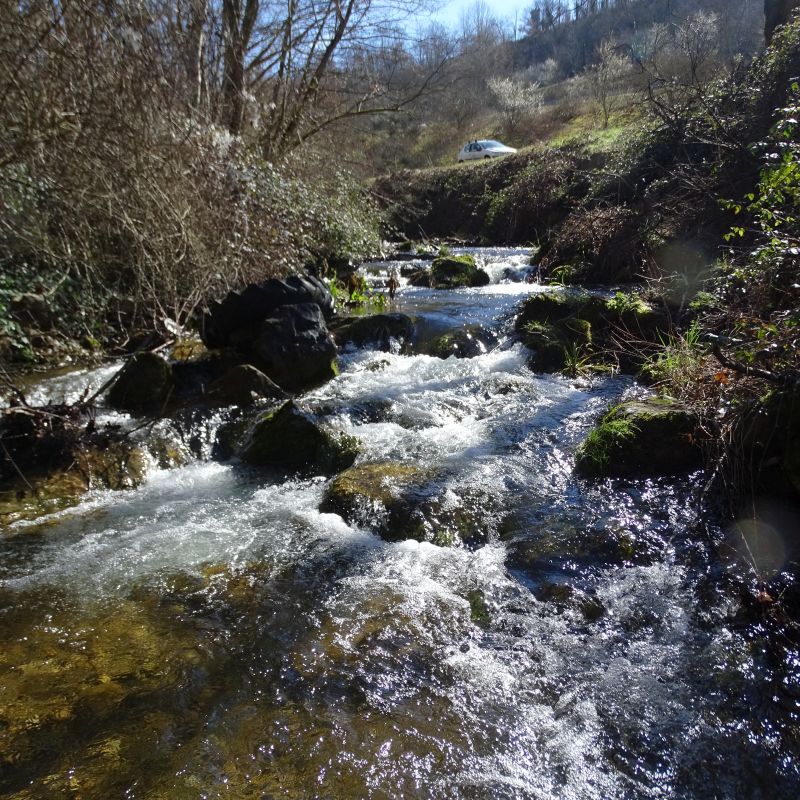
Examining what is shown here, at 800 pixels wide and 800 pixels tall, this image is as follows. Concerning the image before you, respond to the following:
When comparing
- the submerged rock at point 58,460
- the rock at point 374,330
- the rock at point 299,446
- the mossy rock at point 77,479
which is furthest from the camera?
the rock at point 374,330

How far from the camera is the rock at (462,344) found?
797 cm

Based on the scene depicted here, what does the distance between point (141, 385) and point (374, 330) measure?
11.2ft

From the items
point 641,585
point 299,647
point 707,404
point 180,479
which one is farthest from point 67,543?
point 707,404

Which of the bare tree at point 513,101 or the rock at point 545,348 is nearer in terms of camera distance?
the rock at point 545,348

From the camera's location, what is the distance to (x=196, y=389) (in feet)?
21.7

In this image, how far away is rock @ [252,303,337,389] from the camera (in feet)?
22.7

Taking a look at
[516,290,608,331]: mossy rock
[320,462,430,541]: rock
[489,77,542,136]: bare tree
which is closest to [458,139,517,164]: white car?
[489,77,542,136]: bare tree

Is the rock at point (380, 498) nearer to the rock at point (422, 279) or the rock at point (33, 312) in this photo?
the rock at point (33, 312)

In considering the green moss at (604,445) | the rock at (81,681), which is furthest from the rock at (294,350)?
the rock at (81,681)

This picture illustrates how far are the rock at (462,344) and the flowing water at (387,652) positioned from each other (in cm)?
329

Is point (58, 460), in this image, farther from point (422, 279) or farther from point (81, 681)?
point (422, 279)

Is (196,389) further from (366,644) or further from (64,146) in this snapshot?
(366,644)

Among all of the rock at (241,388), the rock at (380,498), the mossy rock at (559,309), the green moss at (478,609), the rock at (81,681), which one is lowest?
the green moss at (478,609)

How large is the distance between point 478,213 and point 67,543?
18.8m
